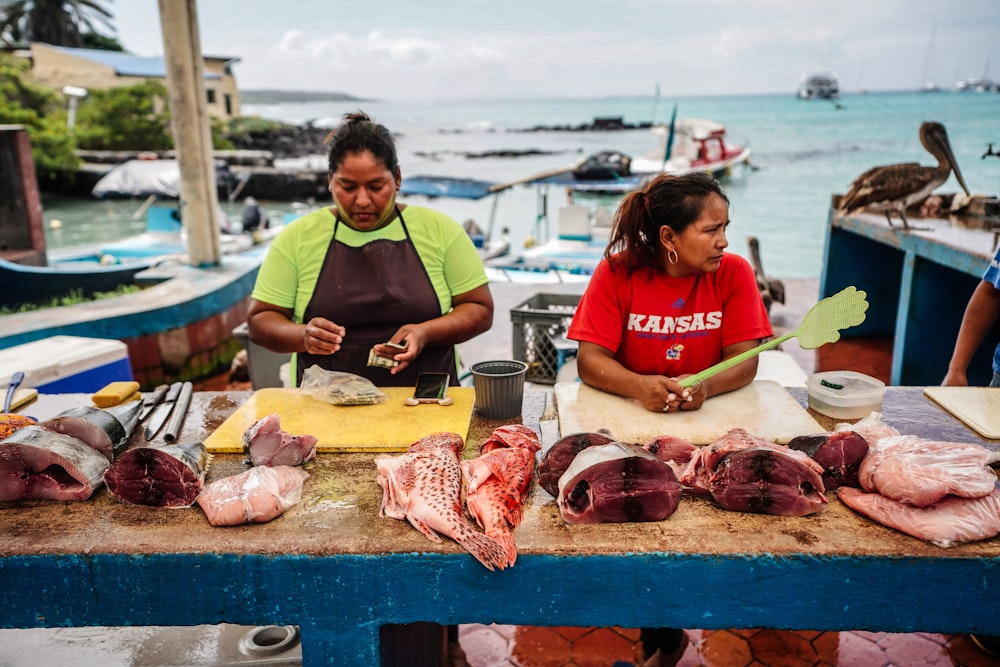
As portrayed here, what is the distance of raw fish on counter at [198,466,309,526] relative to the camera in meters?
1.68

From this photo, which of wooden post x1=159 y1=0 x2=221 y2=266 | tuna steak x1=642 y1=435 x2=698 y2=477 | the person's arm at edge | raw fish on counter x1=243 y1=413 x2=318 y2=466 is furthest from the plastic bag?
wooden post x1=159 y1=0 x2=221 y2=266

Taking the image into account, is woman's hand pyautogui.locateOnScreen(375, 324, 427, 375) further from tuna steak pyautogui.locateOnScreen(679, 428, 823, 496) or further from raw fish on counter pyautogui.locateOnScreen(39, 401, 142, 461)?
tuna steak pyautogui.locateOnScreen(679, 428, 823, 496)

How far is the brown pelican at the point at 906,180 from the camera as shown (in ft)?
18.2

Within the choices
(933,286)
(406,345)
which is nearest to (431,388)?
(406,345)

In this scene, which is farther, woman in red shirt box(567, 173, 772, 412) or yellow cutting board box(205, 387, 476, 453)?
woman in red shirt box(567, 173, 772, 412)

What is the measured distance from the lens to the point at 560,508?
1697mm

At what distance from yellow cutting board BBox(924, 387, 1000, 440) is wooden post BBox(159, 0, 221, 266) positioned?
760cm

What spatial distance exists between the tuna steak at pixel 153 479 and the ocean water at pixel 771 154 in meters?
1.47

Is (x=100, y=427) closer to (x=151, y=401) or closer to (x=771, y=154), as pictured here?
(x=151, y=401)

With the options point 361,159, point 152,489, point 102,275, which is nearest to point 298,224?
point 361,159

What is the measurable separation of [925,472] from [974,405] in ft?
3.05

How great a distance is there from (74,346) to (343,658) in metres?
3.20

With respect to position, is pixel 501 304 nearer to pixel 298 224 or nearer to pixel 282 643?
pixel 298 224

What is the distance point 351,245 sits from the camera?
2814mm
